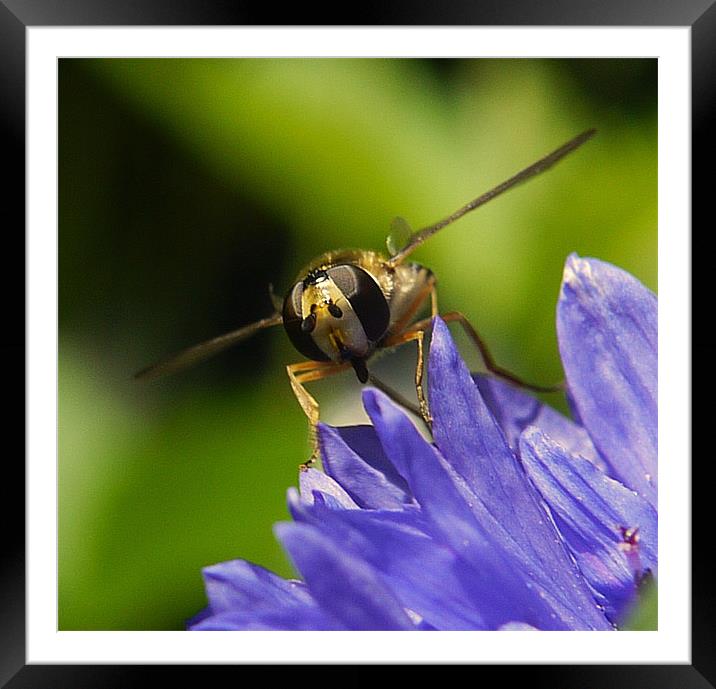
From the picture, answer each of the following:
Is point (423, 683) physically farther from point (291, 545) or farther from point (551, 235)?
point (551, 235)

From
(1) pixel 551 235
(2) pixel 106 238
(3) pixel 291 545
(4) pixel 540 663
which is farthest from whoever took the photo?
(1) pixel 551 235

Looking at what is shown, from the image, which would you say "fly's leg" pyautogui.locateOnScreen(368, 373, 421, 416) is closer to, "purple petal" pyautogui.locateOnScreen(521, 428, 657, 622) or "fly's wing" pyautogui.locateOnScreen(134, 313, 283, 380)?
"fly's wing" pyautogui.locateOnScreen(134, 313, 283, 380)

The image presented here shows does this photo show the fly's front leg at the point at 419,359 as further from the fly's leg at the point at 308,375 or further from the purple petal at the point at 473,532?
the purple petal at the point at 473,532

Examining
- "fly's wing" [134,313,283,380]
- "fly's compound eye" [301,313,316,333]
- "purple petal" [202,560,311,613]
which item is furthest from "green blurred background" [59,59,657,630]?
"purple petal" [202,560,311,613]

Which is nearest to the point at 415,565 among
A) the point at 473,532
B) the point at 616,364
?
the point at 473,532

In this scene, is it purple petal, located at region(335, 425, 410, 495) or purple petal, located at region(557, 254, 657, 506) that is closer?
purple petal, located at region(335, 425, 410, 495)

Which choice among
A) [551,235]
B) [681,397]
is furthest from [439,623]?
[551,235]

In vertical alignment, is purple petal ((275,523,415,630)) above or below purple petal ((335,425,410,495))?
below
